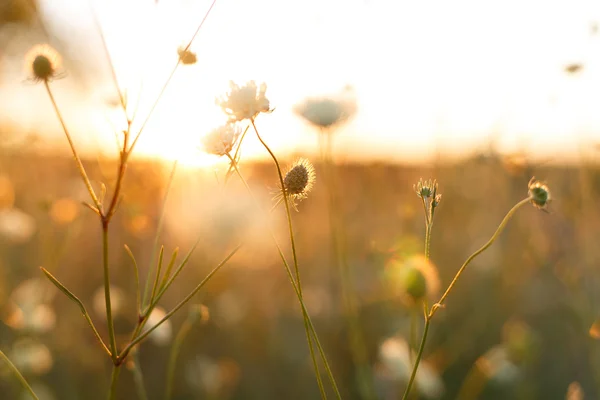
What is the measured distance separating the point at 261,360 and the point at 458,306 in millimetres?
1236

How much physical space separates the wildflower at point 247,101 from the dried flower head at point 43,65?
368 millimetres

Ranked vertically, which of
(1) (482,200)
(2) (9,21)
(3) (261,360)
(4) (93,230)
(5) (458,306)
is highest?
(2) (9,21)

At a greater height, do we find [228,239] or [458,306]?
[228,239]

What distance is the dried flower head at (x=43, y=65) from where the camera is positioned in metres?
1.00

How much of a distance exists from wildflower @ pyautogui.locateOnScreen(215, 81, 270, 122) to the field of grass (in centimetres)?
64

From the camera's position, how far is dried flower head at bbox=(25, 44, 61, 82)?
1003mm

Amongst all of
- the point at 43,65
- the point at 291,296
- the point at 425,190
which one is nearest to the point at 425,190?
the point at 425,190

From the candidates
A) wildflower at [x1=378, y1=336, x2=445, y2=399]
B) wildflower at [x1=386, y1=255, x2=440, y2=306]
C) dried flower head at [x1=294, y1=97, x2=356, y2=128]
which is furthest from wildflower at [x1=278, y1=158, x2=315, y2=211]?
wildflower at [x1=378, y1=336, x2=445, y2=399]

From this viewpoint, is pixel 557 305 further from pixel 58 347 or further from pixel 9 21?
pixel 9 21

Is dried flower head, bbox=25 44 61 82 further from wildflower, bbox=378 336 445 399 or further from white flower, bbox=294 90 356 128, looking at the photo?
wildflower, bbox=378 336 445 399

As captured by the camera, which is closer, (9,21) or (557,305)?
(557,305)

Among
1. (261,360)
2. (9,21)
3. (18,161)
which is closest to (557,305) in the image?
(261,360)

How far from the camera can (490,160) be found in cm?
235

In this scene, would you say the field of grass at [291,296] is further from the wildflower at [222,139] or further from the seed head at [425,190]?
the seed head at [425,190]
